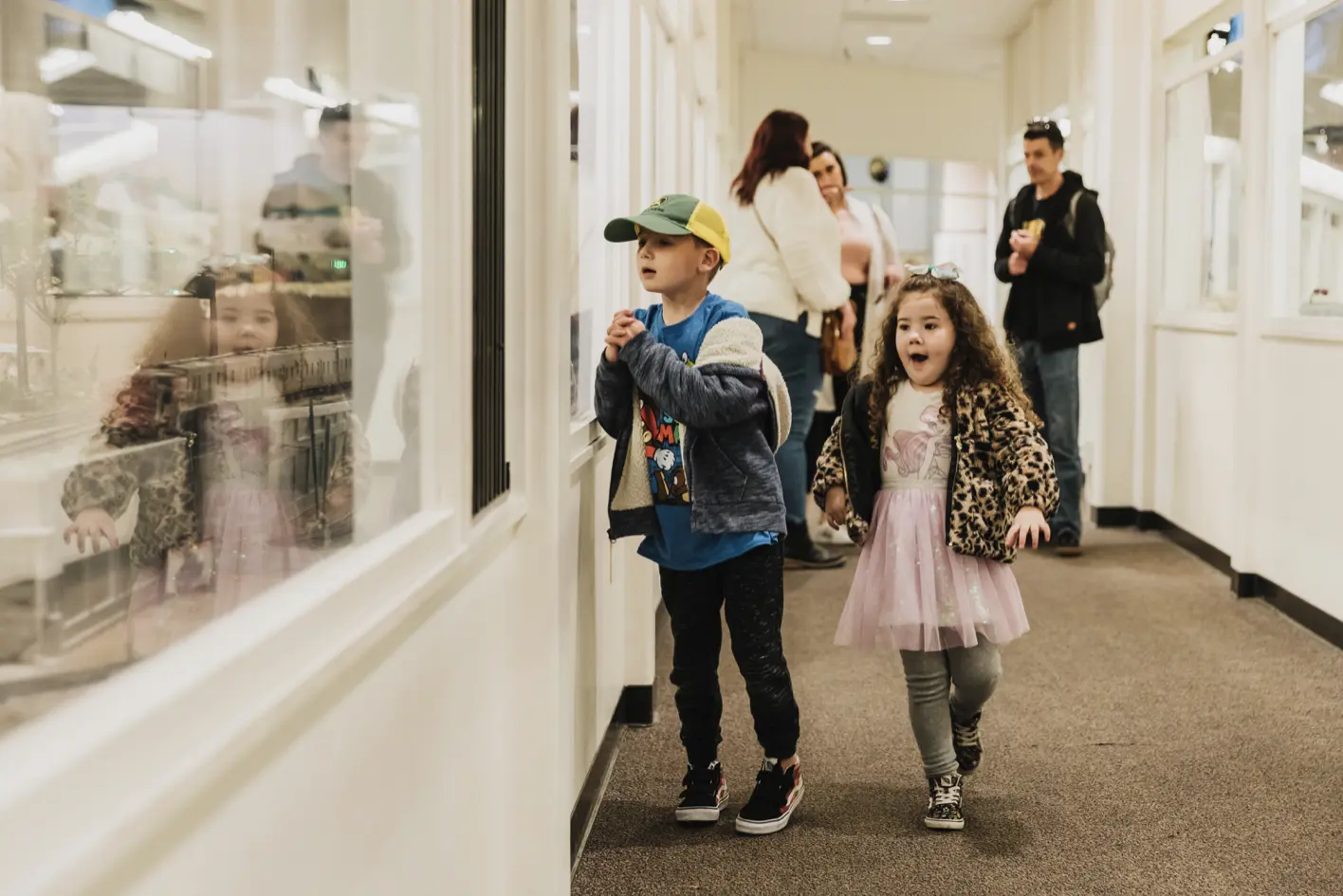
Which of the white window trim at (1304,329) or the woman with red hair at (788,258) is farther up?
the woman with red hair at (788,258)

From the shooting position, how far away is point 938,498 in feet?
8.70

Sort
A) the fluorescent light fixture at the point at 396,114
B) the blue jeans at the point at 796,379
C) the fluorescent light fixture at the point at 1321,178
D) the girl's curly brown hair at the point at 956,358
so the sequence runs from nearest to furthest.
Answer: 1. the fluorescent light fixture at the point at 396,114
2. the girl's curly brown hair at the point at 956,358
3. the fluorescent light fixture at the point at 1321,178
4. the blue jeans at the point at 796,379

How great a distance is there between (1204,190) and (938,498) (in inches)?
164

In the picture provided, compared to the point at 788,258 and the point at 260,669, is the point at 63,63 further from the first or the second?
the point at 788,258

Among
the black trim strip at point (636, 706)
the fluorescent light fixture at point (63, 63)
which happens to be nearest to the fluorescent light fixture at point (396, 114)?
the fluorescent light fixture at point (63, 63)

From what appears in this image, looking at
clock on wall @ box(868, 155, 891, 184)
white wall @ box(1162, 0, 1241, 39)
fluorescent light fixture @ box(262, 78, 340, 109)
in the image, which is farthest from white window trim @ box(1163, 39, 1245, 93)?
clock on wall @ box(868, 155, 891, 184)

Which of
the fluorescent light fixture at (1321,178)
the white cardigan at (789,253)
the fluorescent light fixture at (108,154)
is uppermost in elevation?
the fluorescent light fixture at (1321,178)

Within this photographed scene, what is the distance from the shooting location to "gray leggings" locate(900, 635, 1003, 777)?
8.74 ft

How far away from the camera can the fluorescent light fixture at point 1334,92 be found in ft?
14.2

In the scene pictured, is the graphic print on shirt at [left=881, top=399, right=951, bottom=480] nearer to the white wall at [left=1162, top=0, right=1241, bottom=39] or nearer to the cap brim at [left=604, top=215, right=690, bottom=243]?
the cap brim at [left=604, top=215, right=690, bottom=243]

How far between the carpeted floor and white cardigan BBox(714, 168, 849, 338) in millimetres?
1205

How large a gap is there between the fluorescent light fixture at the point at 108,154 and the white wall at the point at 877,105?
1217cm

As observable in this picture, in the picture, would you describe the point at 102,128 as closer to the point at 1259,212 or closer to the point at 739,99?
the point at 1259,212

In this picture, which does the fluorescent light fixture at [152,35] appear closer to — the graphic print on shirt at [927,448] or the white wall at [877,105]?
the graphic print on shirt at [927,448]
